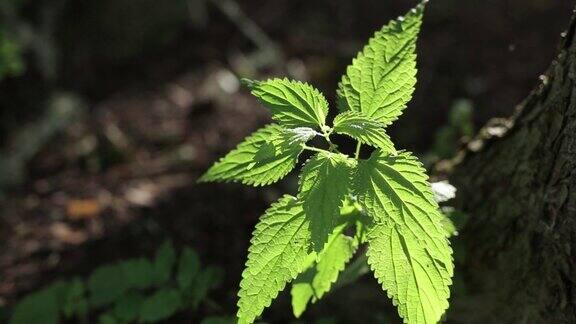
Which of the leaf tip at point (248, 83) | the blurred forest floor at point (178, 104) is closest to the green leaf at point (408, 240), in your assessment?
the leaf tip at point (248, 83)

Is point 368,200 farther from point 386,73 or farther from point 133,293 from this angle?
point 133,293

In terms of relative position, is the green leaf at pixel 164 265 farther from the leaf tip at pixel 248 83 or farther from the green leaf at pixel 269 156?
the leaf tip at pixel 248 83

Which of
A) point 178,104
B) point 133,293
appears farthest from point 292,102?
point 178,104

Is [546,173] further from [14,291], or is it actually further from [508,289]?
[14,291]

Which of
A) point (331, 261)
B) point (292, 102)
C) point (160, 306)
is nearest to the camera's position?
point (292, 102)

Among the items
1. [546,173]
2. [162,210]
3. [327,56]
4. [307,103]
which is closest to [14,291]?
[162,210]

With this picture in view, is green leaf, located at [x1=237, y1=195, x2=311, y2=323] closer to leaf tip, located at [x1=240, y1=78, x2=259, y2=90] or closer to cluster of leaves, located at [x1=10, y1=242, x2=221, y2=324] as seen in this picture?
leaf tip, located at [x1=240, y1=78, x2=259, y2=90]
